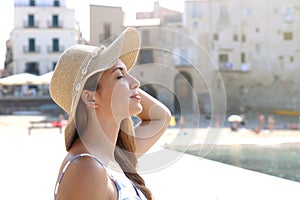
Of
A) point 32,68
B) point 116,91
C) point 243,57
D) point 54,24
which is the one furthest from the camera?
point 54,24

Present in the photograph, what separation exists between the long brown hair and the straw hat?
0.02 metres

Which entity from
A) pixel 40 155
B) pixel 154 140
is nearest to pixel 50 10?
pixel 40 155

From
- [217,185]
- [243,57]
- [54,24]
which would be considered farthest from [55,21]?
[217,185]

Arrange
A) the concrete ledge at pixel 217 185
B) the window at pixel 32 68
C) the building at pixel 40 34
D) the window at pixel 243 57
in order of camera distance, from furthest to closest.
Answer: the building at pixel 40 34, the window at pixel 32 68, the window at pixel 243 57, the concrete ledge at pixel 217 185

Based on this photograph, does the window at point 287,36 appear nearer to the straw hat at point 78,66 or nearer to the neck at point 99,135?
the straw hat at point 78,66

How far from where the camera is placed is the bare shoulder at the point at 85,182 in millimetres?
960

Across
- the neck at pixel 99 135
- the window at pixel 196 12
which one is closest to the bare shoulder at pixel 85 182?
the neck at pixel 99 135

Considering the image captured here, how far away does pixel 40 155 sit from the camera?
7961 mm

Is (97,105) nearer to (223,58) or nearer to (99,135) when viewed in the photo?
(99,135)

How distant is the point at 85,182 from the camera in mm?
964

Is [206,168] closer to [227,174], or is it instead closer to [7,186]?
[227,174]

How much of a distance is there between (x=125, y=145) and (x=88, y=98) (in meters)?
0.31

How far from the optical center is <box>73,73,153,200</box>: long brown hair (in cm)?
109

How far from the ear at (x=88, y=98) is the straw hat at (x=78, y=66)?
0.01 metres
